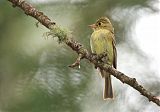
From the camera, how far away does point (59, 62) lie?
2.35 meters

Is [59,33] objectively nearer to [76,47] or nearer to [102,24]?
[76,47]

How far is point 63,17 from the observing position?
2576mm

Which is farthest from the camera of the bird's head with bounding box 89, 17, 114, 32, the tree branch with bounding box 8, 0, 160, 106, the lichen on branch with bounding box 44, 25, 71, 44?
the bird's head with bounding box 89, 17, 114, 32

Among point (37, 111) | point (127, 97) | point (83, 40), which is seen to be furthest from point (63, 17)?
point (37, 111)

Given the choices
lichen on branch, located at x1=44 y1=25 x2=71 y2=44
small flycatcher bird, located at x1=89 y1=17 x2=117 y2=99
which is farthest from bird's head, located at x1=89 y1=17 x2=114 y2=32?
lichen on branch, located at x1=44 y1=25 x2=71 y2=44

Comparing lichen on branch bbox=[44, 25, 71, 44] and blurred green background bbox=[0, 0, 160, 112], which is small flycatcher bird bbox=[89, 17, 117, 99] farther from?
lichen on branch bbox=[44, 25, 71, 44]

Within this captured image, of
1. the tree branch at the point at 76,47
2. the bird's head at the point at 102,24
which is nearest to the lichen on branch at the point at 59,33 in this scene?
the tree branch at the point at 76,47

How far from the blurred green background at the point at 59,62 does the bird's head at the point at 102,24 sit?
0.12 ft

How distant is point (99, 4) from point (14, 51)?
72cm

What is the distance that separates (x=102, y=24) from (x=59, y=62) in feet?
2.15

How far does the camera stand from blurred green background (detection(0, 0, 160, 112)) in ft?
6.81

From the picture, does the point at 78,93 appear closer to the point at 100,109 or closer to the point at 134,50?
the point at 100,109

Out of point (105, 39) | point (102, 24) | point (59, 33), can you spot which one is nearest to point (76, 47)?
point (59, 33)

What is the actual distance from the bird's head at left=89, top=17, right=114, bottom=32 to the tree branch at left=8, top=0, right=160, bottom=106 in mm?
912
